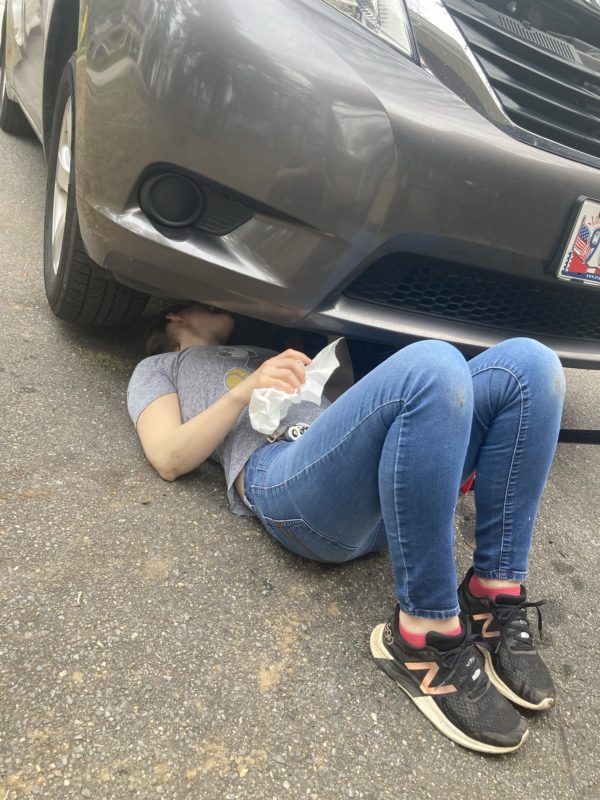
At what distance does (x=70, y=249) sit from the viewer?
175cm

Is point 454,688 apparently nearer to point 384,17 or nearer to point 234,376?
point 234,376

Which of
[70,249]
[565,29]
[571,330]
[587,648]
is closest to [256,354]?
[70,249]

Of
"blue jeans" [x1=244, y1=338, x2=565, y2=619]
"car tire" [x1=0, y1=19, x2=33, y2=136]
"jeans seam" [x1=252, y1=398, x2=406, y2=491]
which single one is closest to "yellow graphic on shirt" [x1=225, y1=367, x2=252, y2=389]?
"blue jeans" [x1=244, y1=338, x2=565, y2=619]

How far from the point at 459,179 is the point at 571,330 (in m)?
0.67

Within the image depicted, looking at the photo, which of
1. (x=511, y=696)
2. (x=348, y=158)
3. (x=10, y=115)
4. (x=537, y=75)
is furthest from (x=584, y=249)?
(x=10, y=115)

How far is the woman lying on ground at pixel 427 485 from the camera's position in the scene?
3.59 ft

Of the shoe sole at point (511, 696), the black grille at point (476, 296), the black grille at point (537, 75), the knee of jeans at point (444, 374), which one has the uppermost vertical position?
the black grille at point (537, 75)

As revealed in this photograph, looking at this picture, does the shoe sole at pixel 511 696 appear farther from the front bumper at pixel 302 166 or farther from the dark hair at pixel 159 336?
the dark hair at pixel 159 336

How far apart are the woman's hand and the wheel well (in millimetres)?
1264

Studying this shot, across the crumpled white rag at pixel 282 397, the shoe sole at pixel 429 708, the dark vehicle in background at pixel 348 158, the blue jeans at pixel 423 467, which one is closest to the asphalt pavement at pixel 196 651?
the shoe sole at pixel 429 708

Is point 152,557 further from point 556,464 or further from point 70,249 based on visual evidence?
point 556,464

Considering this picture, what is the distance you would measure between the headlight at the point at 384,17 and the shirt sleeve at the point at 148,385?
901 mm

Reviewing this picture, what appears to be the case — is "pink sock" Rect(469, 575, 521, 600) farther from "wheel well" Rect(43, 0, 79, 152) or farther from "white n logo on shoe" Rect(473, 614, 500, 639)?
"wheel well" Rect(43, 0, 79, 152)

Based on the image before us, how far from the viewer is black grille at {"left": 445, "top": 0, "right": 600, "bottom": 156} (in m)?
1.52
